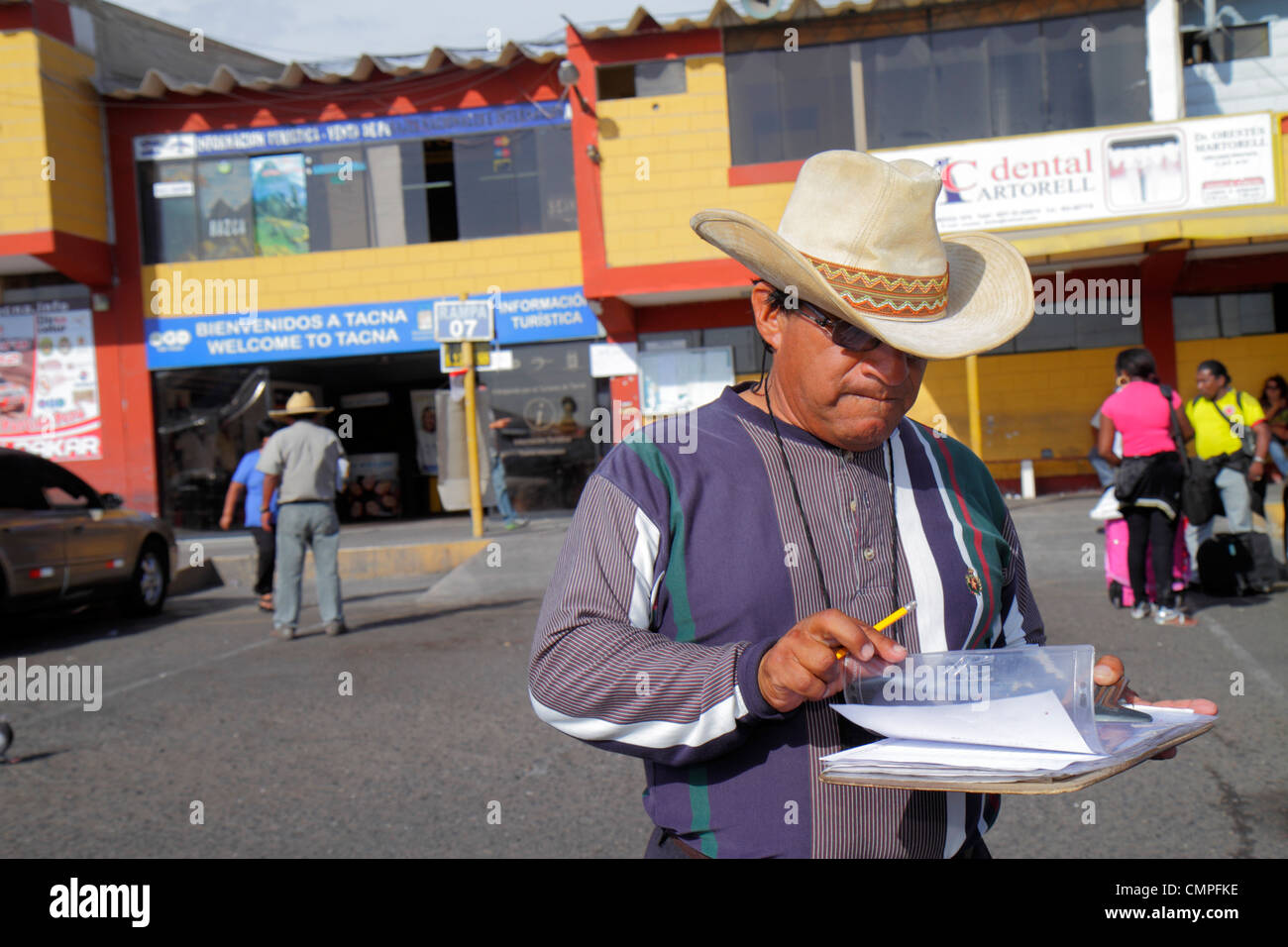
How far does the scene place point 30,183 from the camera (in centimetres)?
1634

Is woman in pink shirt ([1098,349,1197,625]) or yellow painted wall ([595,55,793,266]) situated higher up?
yellow painted wall ([595,55,793,266])

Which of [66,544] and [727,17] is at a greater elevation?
[727,17]

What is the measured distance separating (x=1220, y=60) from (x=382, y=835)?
17171mm

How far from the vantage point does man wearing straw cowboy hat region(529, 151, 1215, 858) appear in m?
1.52

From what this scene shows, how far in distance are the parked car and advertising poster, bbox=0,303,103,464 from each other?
8.13 metres

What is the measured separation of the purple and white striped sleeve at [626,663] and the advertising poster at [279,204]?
57.2ft

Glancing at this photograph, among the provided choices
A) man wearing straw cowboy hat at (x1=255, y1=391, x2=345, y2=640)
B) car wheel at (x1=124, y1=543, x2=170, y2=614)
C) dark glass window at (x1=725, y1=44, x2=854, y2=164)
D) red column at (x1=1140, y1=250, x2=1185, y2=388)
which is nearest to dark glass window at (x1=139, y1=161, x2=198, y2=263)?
car wheel at (x1=124, y1=543, x2=170, y2=614)

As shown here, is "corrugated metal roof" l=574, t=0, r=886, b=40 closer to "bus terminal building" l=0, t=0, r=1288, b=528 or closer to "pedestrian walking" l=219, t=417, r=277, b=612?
"bus terminal building" l=0, t=0, r=1288, b=528

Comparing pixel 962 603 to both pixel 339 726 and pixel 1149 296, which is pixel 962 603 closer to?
pixel 339 726

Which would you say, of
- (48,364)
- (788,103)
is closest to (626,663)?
(788,103)

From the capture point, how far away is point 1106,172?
14695mm

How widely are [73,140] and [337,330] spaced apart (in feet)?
17.0

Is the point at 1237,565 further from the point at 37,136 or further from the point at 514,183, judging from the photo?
the point at 37,136

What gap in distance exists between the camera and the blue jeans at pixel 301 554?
8266 millimetres
